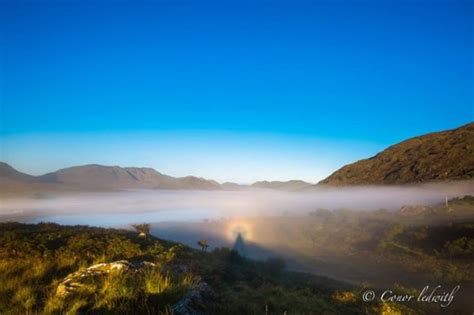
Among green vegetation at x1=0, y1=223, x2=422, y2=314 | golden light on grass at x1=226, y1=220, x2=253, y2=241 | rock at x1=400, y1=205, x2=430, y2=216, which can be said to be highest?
green vegetation at x1=0, y1=223, x2=422, y2=314

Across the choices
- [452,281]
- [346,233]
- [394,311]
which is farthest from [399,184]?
[394,311]

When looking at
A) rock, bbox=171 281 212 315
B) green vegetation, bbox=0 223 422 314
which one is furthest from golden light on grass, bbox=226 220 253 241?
rock, bbox=171 281 212 315

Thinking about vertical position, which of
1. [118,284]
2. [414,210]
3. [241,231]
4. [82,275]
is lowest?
[241,231]

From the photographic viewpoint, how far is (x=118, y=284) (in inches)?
335

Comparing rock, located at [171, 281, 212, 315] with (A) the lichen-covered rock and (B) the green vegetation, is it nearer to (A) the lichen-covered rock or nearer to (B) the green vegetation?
(B) the green vegetation

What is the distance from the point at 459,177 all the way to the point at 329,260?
339 ft

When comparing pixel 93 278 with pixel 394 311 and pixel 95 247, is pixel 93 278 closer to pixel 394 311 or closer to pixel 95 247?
pixel 95 247

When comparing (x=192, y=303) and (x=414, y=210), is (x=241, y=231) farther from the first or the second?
(x=192, y=303)

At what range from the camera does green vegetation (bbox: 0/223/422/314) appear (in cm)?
770

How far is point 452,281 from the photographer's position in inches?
2031

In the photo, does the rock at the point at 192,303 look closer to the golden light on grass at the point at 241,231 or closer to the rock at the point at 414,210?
the rock at the point at 414,210

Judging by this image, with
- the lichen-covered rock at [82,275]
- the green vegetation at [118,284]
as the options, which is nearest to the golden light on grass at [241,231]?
the green vegetation at [118,284]

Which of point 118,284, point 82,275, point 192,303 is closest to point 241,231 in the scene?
point 82,275

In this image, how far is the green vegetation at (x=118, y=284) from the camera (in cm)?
770
